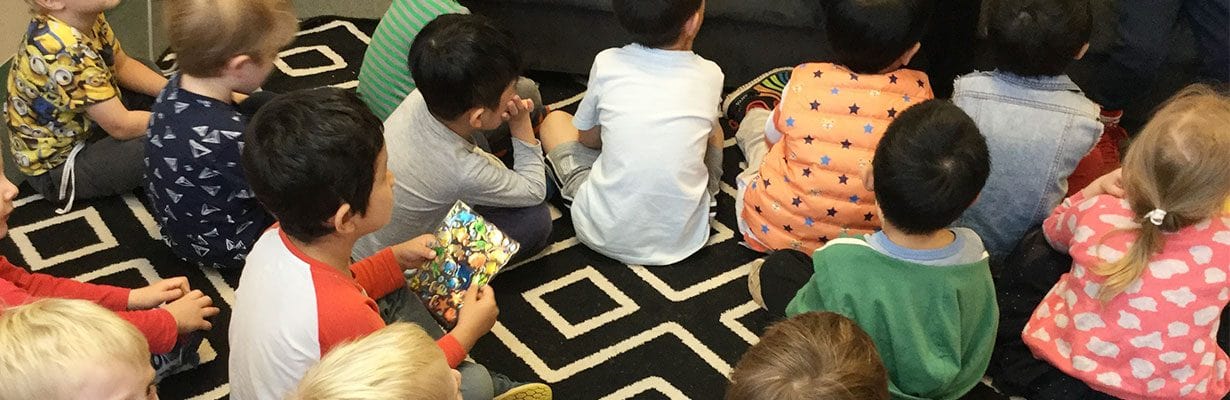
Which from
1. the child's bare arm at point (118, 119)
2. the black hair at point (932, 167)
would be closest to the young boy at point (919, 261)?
the black hair at point (932, 167)

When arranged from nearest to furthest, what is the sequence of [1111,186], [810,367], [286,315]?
[810,367], [286,315], [1111,186]

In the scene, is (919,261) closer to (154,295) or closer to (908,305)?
(908,305)

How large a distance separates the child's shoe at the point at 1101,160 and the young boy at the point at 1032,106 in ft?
0.41

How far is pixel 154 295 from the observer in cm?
187

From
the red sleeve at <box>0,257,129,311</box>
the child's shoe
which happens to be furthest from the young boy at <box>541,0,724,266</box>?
the red sleeve at <box>0,257,129,311</box>

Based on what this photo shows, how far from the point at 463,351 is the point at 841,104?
2.78 feet

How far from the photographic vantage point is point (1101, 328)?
179 cm

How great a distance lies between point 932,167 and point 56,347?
122cm

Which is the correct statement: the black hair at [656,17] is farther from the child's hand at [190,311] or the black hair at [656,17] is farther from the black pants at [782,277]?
the child's hand at [190,311]

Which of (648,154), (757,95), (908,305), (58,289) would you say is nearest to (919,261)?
(908,305)

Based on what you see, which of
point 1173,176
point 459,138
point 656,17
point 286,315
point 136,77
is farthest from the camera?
point 136,77

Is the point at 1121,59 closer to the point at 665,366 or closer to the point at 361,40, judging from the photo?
the point at 665,366

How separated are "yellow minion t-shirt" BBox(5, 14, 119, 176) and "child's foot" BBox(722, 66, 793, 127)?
1350 millimetres

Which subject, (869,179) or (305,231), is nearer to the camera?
(305,231)
